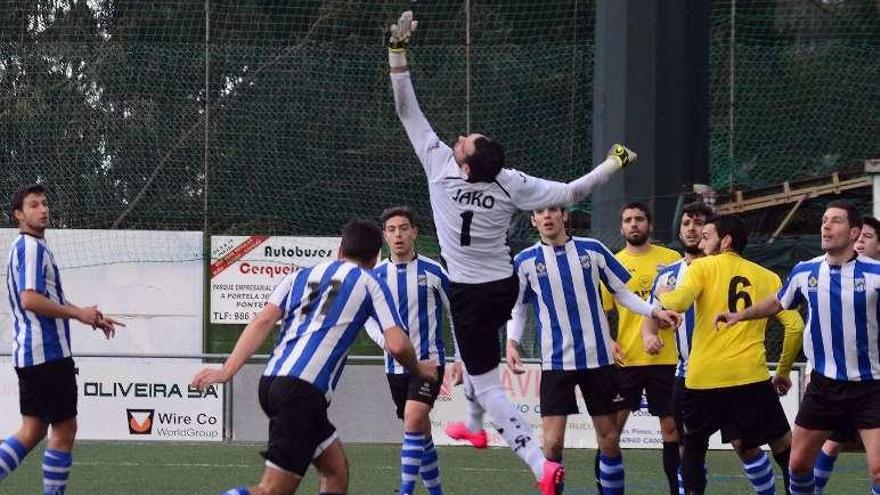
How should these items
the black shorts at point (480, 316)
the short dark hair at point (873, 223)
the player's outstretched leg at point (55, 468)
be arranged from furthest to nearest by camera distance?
the short dark hair at point (873, 223) < the player's outstretched leg at point (55, 468) < the black shorts at point (480, 316)

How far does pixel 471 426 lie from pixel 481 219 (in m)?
1.23

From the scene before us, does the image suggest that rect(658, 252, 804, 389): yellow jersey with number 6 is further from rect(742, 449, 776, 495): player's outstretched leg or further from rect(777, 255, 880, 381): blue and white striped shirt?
rect(777, 255, 880, 381): blue and white striped shirt

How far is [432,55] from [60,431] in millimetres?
11159

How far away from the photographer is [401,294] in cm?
1102

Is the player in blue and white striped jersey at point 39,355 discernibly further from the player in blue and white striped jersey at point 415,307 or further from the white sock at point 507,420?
the white sock at point 507,420

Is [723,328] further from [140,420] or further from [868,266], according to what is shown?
[140,420]

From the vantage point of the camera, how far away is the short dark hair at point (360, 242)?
311 inches

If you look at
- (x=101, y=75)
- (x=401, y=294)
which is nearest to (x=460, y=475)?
(x=401, y=294)

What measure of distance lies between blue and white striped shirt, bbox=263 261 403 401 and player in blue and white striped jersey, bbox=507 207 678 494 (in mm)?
2500

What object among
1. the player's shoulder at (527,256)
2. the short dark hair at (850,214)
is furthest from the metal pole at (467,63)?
the short dark hair at (850,214)

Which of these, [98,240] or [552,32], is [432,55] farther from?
[98,240]

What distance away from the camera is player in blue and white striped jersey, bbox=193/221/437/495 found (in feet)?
25.3

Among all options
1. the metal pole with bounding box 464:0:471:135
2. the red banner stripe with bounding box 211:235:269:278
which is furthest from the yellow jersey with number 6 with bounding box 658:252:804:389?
the metal pole with bounding box 464:0:471:135

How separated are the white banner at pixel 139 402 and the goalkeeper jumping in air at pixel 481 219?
7958mm
